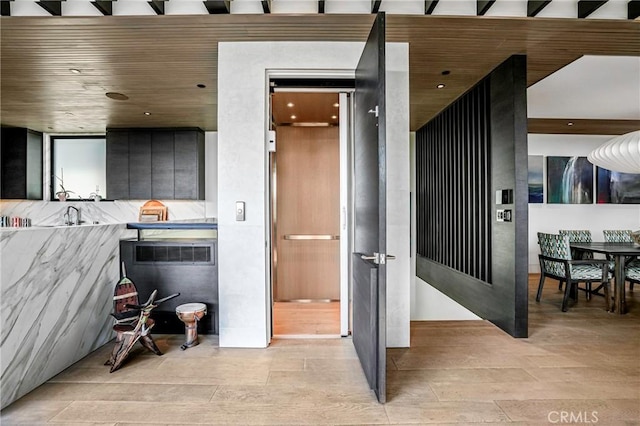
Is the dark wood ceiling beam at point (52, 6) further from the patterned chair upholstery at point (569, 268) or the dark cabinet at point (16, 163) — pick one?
the patterned chair upholstery at point (569, 268)

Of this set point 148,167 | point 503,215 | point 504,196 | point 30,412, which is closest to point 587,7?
point 504,196

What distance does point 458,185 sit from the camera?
4.90 meters

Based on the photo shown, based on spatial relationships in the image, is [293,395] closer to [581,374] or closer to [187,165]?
[581,374]

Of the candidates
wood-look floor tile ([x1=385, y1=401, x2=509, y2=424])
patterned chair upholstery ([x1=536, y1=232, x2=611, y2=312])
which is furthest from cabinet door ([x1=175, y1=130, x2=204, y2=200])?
patterned chair upholstery ([x1=536, y1=232, x2=611, y2=312])

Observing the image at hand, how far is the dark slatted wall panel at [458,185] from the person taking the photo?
4070mm

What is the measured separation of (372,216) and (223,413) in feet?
4.96

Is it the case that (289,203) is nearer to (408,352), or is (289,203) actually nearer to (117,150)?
(408,352)

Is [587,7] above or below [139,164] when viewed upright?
above

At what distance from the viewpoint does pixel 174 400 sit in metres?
2.18

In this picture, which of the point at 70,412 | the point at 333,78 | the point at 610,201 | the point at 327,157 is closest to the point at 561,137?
the point at 610,201

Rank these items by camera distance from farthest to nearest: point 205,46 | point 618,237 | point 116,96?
point 618,237 → point 116,96 → point 205,46

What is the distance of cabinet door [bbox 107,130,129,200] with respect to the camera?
6.02 meters

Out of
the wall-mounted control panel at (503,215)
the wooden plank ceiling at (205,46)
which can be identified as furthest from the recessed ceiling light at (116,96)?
the wall-mounted control panel at (503,215)

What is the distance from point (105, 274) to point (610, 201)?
8.47 m
